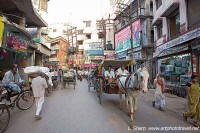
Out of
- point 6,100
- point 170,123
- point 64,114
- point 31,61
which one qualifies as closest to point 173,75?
point 170,123

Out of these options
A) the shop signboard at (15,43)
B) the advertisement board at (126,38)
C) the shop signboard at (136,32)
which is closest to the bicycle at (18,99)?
the shop signboard at (15,43)

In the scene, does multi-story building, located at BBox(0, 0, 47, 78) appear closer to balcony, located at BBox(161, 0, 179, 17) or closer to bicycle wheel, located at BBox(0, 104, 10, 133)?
bicycle wheel, located at BBox(0, 104, 10, 133)

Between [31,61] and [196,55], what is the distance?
1667 cm

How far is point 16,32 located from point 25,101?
8358 mm

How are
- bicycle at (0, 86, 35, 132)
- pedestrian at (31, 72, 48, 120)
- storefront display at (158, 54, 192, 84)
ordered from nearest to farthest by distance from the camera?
pedestrian at (31, 72, 48, 120) < bicycle at (0, 86, 35, 132) < storefront display at (158, 54, 192, 84)

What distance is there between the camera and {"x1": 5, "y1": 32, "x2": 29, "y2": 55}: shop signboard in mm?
14483

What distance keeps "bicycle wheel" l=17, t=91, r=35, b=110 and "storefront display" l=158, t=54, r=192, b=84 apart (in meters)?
10.7

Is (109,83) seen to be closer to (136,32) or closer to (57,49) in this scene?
(136,32)

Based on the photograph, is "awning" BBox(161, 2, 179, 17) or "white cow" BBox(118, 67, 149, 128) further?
"awning" BBox(161, 2, 179, 17)

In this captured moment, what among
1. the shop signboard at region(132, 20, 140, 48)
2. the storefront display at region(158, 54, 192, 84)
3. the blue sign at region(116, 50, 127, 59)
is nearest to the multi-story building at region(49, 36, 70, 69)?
the blue sign at region(116, 50, 127, 59)

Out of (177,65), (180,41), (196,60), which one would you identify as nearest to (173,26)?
(177,65)

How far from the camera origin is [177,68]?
16.9 meters

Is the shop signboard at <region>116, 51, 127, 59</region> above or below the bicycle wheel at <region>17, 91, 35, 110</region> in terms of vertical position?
above

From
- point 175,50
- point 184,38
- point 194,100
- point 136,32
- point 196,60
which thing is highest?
point 136,32
